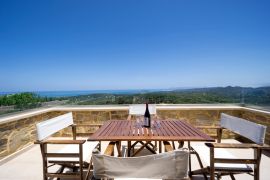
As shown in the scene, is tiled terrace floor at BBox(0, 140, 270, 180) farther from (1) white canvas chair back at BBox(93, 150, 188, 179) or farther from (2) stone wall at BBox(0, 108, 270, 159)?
(1) white canvas chair back at BBox(93, 150, 188, 179)

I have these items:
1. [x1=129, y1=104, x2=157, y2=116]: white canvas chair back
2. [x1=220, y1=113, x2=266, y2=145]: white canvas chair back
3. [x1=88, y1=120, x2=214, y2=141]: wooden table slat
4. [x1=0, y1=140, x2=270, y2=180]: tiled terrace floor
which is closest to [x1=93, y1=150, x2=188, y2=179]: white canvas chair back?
[x1=88, y1=120, x2=214, y2=141]: wooden table slat

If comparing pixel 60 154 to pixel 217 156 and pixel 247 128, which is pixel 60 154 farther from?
pixel 247 128

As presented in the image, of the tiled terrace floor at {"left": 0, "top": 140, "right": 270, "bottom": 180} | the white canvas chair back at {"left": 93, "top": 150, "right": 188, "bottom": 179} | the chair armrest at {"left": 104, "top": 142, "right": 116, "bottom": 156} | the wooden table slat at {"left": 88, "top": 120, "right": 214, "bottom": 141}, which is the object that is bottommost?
the tiled terrace floor at {"left": 0, "top": 140, "right": 270, "bottom": 180}

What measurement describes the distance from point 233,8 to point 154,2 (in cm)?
232

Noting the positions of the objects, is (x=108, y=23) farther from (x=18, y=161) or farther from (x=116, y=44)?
(x=18, y=161)

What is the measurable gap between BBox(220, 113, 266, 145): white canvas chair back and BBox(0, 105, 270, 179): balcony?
2.45 ft

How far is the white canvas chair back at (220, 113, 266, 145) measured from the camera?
70.8 inches

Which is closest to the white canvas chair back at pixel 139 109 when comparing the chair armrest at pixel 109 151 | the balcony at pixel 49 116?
the balcony at pixel 49 116

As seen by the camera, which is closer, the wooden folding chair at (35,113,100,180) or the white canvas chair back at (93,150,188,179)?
the white canvas chair back at (93,150,188,179)

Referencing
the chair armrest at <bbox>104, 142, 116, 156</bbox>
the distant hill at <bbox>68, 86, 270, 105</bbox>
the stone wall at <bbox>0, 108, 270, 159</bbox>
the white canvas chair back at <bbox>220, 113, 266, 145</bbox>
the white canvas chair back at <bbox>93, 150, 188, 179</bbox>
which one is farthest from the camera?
the distant hill at <bbox>68, 86, 270, 105</bbox>

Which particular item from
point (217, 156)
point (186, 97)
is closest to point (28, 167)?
point (217, 156)

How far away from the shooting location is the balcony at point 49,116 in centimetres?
282

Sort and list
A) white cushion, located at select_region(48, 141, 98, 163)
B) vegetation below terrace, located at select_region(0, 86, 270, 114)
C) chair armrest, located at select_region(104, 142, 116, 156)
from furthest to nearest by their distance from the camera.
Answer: vegetation below terrace, located at select_region(0, 86, 270, 114) → white cushion, located at select_region(48, 141, 98, 163) → chair armrest, located at select_region(104, 142, 116, 156)

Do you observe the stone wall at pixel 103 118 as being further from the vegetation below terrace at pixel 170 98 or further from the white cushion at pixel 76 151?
the white cushion at pixel 76 151
